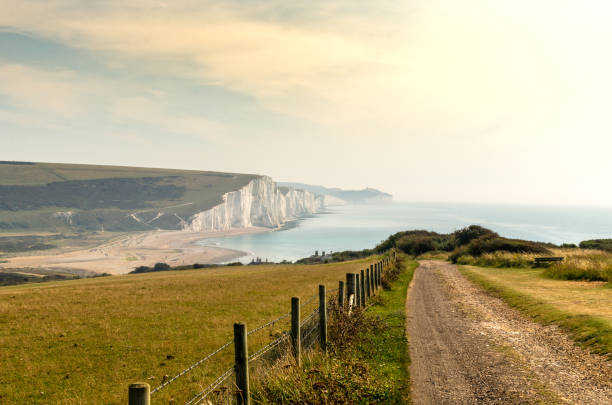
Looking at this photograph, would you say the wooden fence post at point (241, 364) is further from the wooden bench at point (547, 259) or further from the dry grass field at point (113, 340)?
the wooden bench at point (547, 259)

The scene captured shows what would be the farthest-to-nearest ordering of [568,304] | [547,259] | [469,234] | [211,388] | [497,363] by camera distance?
[469,234] < [547,259] < [568,304] < [497,363] < [211,388]

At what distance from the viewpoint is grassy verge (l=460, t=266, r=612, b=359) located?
12.2 m

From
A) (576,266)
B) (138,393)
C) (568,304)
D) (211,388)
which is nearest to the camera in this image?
(138,393)

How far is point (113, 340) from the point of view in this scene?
14070mm

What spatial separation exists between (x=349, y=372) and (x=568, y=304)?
1418 centimetres

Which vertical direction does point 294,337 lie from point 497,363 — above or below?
above

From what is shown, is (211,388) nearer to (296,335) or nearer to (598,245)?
(296,335)

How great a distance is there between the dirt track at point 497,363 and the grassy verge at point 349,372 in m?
0.48

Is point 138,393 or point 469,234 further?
point 469,234

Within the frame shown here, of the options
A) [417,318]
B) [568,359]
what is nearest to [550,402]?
[568,359]

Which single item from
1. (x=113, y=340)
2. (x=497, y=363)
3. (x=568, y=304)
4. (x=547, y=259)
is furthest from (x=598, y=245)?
(x=113, y=340)

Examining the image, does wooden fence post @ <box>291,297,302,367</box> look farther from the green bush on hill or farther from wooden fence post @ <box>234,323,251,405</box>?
the green bush on hill

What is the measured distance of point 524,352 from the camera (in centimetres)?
1136

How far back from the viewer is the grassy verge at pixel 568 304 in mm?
12222
